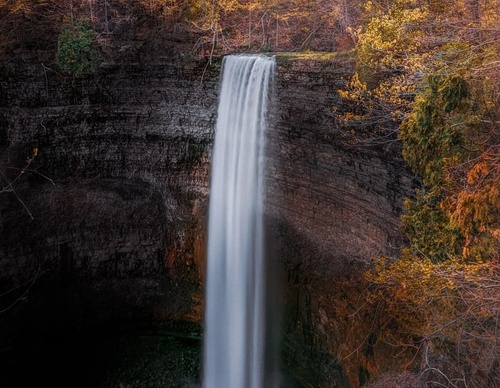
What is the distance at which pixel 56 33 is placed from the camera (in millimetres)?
14023

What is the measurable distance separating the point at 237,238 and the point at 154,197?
3.45 metres

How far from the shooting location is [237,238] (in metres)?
14.0

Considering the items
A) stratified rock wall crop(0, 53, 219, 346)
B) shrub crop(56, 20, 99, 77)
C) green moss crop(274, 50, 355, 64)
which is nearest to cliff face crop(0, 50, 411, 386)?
stratified rock wall crop(0, 53, 219, 346)

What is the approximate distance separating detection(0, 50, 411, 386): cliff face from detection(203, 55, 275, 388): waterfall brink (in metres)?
0.57

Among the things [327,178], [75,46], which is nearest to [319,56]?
[327,178]

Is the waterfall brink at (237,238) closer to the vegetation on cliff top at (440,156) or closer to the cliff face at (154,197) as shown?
the cliff face at (154,197)

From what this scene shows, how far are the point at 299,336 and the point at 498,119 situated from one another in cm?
855

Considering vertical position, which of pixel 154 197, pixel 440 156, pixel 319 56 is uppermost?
pixel 319 56

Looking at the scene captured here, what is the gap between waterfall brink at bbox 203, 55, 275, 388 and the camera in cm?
1291

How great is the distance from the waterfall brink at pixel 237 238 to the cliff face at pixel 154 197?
575mm

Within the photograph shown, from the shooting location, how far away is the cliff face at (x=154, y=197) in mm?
11688

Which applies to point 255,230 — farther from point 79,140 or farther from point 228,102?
point 79,140

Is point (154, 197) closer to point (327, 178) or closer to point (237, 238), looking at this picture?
point (237, 238)

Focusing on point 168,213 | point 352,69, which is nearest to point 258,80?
point 352,69
